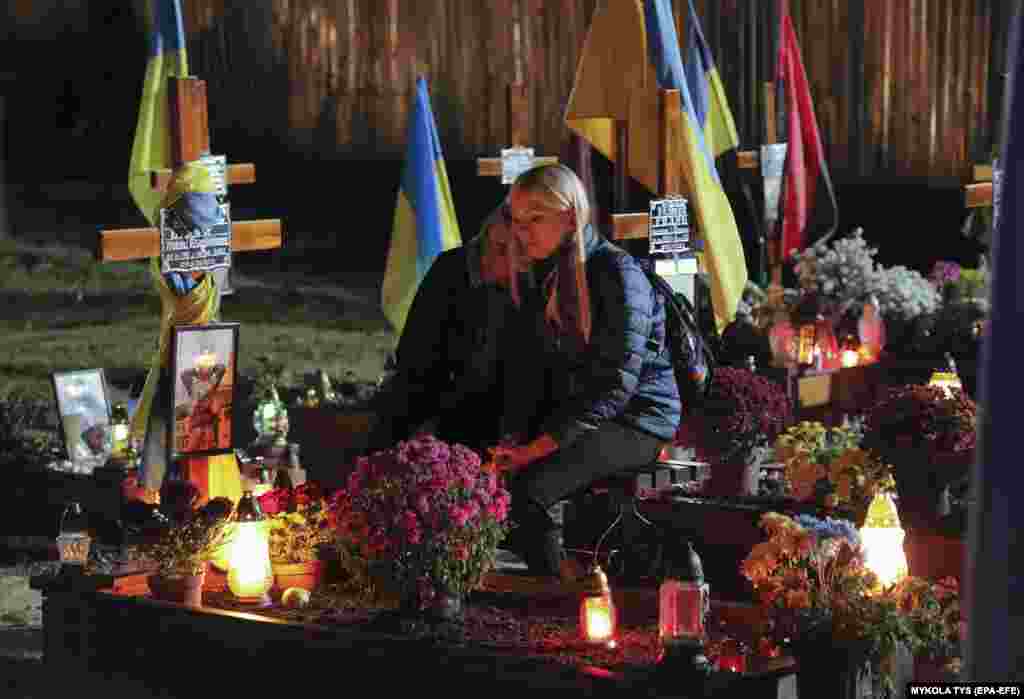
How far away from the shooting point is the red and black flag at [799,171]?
12.4m

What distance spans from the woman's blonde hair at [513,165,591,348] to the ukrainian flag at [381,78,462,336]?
3.09 metres

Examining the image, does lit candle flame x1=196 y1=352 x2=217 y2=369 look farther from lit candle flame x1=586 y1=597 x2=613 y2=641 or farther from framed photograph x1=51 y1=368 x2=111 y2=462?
framed photograph x1=51 y1=368 x2=111 y2=462

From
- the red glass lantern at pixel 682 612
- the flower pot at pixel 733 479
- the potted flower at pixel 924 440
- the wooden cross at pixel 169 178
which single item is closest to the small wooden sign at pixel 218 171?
the wooden cross at pixel 169 178

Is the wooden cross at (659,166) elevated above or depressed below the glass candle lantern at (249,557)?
above

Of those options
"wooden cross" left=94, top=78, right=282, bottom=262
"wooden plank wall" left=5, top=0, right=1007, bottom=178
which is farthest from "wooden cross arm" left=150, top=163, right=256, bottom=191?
"wooden plank wall" left=5, top=0, right=1007, bottom=178

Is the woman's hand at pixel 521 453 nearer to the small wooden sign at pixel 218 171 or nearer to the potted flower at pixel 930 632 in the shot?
the potted flower at pixel 930 632

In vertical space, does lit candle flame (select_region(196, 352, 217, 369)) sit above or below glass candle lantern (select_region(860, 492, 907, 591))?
above

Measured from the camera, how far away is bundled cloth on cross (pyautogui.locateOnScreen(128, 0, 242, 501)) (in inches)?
302

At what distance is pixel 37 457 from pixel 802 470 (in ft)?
13.7

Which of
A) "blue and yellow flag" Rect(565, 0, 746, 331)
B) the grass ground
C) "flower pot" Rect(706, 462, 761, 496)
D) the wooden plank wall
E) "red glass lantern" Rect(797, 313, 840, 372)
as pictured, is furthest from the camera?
the grass ground

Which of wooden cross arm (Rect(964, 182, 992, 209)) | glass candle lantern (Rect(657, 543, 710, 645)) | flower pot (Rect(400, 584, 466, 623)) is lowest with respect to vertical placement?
flower pot (Rect(400, 584, 466, 623))

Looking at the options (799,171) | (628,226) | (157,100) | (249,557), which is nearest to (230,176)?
(157,100)

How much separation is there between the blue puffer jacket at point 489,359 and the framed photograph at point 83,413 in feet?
11.4

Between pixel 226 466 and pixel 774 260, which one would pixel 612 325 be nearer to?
pixel 226 466
